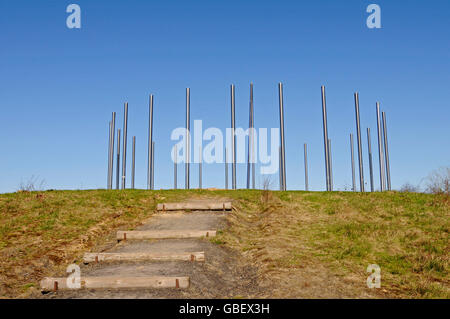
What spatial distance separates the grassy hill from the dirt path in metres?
0.45

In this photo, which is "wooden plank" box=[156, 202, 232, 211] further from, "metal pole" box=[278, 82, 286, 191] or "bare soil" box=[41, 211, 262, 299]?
"metal pole" box=[278, 82, 286, 191]

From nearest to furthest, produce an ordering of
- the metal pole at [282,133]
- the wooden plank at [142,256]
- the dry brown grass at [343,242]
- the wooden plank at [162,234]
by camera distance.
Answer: the dry brown grass at [343,242] → the wooden plank at [142,256] → the wooden plank at [162,234] → the metal pole at [282,133]

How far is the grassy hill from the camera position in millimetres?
8094

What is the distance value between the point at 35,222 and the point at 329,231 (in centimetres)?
881

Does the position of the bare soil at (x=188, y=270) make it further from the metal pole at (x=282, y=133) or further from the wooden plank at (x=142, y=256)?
the metal pole at (x=282, y=133)

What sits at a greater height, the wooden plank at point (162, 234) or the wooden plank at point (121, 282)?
the wooden plank at point (162, 234)

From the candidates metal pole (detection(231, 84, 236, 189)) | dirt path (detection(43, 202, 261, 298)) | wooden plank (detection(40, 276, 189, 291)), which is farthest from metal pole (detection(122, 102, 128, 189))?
wooden plank (detection(40, 276, 189, 291))

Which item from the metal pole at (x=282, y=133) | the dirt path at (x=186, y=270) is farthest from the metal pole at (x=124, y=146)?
the dirt path at (x=186, y=270)

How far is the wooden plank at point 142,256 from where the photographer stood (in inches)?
346

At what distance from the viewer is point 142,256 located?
9102mm

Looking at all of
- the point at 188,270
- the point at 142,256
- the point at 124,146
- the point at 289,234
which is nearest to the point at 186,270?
the point at 188,270

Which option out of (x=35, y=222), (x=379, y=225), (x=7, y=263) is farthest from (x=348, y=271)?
(x=35, y=222)

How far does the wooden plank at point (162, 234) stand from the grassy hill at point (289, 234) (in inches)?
19.2

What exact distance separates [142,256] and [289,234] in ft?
13.7
